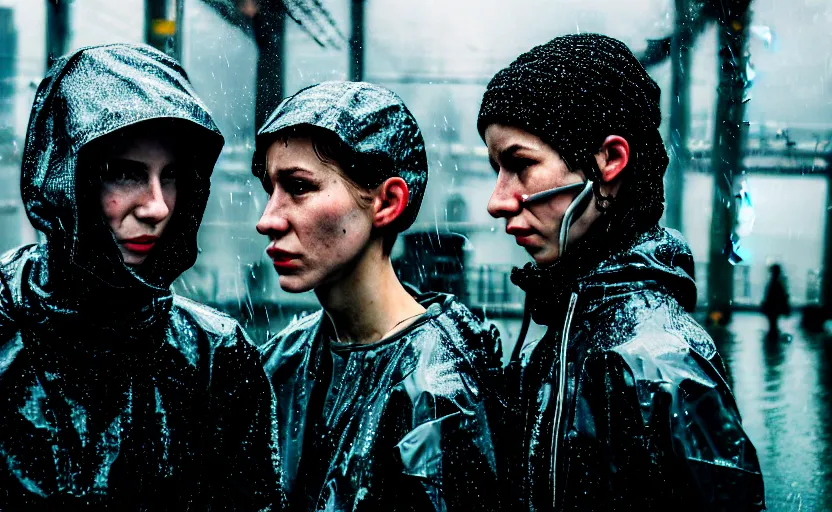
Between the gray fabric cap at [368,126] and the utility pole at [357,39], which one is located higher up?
the utility pole at [357,39]

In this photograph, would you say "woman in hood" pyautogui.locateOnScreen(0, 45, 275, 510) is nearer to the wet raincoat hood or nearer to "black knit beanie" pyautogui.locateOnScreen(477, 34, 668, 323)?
the wet raincoat hood

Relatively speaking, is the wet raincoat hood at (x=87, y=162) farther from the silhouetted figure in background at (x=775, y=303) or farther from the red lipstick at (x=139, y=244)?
the silhouetted figure in background at (x=775, y=303)

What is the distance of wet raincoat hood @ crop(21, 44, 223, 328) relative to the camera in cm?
149

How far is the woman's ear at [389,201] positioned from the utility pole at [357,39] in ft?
8.74

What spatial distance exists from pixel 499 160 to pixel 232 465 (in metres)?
1.07

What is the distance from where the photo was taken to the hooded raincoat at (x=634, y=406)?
1.36 meters

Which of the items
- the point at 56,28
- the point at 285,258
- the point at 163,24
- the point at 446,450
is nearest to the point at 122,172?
the point at 285,258

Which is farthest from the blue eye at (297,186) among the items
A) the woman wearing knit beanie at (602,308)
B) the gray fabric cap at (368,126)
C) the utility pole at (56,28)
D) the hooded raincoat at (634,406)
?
the utility pole at (56,28)

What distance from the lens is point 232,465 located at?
1720 mm

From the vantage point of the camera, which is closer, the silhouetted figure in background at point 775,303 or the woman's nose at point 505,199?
the woman's nose at point 505,199

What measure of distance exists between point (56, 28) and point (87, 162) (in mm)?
3765

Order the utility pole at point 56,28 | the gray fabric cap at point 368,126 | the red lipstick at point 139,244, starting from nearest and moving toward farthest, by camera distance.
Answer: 1. the red lipstick at point 139,244
2. the gray fabric cap at point 368,126
3. the utility pole at point 56,28

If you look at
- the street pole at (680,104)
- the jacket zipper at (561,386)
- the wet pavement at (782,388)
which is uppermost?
the street pole at (680,104)

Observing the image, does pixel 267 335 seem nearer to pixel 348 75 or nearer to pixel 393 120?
pixel 348 75
